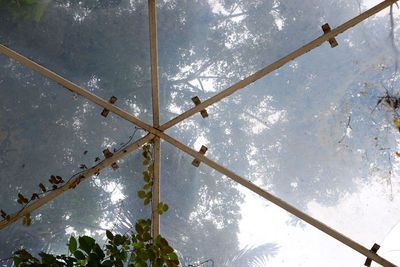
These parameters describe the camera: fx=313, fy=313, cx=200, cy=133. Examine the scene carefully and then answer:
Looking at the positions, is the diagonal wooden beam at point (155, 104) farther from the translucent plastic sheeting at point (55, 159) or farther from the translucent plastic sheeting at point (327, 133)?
the translucent plastic sheeting at point (327, 133)

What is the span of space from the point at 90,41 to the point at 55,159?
1519 millimetres

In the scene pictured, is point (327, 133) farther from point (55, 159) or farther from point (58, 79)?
point (55, 159)

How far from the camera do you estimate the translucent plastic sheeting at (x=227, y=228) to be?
4402mm

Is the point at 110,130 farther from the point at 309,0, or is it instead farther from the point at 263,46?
the point at 309,0

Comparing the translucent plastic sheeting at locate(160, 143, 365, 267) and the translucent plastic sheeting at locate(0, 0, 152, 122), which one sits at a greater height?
the translucent plastic sheeting at locate(0, 0, 152, 122)

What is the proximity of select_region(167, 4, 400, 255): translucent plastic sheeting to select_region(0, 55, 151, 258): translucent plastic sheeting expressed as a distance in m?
1.04

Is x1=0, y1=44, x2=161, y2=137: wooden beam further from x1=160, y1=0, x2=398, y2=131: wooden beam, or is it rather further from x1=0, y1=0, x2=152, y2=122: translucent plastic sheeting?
x1=0, y1=0, x2=152, y2=122: translucent plastic sheeting

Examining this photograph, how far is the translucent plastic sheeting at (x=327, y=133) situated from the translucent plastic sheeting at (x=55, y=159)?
40.9 inches

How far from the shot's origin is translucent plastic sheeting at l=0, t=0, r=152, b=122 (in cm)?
342

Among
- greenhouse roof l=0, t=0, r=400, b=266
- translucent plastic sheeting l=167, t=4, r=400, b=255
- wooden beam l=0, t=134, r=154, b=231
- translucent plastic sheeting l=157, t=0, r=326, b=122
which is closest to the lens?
wooden beam l=0, t=134, r=154, b=231

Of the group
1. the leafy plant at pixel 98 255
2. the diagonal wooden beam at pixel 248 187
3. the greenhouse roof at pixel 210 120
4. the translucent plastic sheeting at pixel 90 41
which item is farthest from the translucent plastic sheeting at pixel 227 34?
the leafy plant at pixel 98 255

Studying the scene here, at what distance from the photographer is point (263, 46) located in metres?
4.03

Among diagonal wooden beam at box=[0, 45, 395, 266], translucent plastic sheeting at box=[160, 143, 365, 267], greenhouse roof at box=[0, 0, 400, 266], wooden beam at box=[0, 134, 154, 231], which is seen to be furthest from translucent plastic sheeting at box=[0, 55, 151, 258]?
diagonal wooden beam at box=[0, 45, 395, 266]

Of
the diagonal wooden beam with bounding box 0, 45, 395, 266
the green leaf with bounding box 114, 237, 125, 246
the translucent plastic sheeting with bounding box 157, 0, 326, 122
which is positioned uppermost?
the translucent plastic sheeting with bounding box 157, 0, 326, 122
